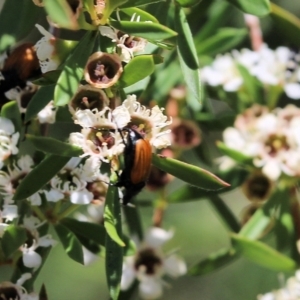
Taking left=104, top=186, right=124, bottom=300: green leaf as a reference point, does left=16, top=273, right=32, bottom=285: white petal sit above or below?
below

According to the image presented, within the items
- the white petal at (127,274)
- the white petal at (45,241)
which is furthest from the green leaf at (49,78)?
the white petal at (127,274)

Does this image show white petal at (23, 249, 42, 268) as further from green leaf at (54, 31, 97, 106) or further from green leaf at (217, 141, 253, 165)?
green leaf at (217, 141, 253, 165)

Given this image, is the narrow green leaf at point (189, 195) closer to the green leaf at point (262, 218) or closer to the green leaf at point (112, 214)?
the green leaf at point (262, 218)

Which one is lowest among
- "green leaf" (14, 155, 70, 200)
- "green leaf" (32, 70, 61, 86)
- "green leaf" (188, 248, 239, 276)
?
"green leaf" (188, 248, 239, 276)

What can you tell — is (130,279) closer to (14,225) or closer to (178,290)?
(14,225)

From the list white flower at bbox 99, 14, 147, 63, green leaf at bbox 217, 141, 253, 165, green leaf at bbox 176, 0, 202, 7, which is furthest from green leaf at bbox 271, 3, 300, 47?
white flower at bbox 99, 14, 147, 63

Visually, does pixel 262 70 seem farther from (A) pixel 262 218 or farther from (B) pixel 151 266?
(B) pixel 151 266

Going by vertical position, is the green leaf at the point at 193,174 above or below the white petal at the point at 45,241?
above

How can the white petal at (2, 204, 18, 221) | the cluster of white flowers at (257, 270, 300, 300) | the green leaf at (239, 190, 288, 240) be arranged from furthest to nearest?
the green leaf at (239, 190, 288, 240), the cluster of white flowers at (257, 270, 300, 300), the white petal at (2, 204, 18, 221)
